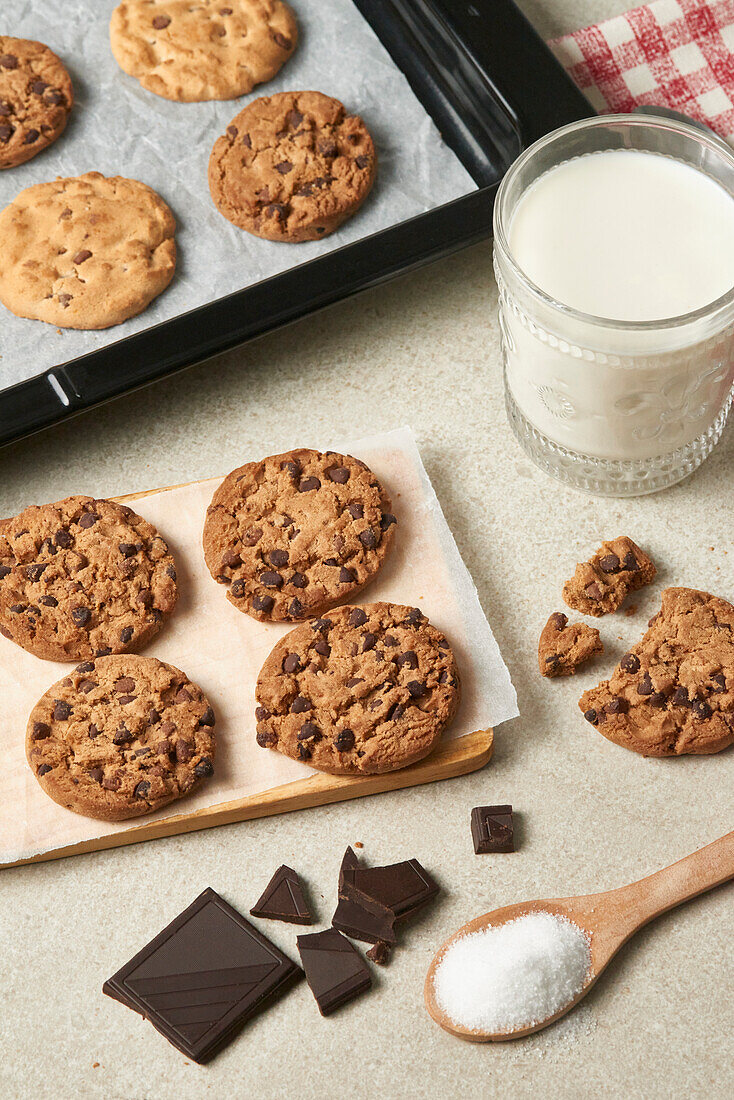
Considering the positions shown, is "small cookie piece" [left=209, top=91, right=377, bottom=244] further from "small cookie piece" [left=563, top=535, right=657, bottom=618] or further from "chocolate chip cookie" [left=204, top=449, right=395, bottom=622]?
"small cookie piece" [left=563, top=535, right=657, bottom=618]

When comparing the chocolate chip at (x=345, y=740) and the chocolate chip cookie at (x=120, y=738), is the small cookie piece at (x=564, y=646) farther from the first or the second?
the chocolate chip cookie at (x=120, y=738)

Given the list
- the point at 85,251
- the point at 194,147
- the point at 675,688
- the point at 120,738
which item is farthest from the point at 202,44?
the point at 675,688

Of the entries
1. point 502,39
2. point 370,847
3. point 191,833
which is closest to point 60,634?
point 191,833

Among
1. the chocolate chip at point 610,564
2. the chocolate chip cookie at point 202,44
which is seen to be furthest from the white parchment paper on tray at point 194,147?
the chocolate chip at point 610,564

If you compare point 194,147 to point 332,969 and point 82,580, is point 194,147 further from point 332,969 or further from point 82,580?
point 332,969

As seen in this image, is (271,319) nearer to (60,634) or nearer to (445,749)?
(60,634)

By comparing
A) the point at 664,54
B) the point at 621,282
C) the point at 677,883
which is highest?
the point at 621,282

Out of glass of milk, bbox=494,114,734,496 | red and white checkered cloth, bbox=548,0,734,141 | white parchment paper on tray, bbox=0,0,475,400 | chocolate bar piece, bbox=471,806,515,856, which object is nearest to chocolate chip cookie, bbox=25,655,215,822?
chocolate bar piece, bbox=471,806,515,856
